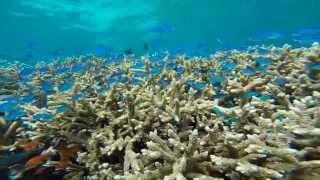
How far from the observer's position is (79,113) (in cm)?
387

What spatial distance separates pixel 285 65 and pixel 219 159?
7.70ft

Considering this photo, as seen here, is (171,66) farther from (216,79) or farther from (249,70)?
(249,70)

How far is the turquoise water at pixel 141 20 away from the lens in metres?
36.5

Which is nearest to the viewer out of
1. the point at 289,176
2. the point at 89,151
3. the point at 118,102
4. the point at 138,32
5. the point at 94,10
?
the point at 289,176

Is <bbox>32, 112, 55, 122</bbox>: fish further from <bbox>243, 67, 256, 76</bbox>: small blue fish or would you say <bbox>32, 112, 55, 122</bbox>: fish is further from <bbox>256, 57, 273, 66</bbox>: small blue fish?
<bbox>256, 57, 273, 66</bbox>: small blue fish

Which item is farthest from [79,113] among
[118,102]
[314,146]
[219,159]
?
[314,146]

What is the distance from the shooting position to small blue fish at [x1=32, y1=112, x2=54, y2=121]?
4.03m

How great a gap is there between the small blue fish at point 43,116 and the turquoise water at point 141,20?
26.2 metres

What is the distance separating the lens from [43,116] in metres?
4.14

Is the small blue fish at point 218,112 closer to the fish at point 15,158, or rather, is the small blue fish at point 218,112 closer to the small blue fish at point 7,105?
the fish at point 15,158

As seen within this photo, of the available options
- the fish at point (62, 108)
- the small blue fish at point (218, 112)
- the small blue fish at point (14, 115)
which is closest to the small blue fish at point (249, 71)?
the small blue fish at point (218, 112)

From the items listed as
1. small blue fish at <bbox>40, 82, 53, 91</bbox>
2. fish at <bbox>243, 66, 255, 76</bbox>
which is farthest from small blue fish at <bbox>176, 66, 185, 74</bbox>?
small blue fish at <bbox>40, 82, 53, 91</bbox>

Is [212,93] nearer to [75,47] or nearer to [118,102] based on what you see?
[118,102]

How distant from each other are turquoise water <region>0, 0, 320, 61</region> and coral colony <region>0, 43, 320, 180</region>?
26102mm
